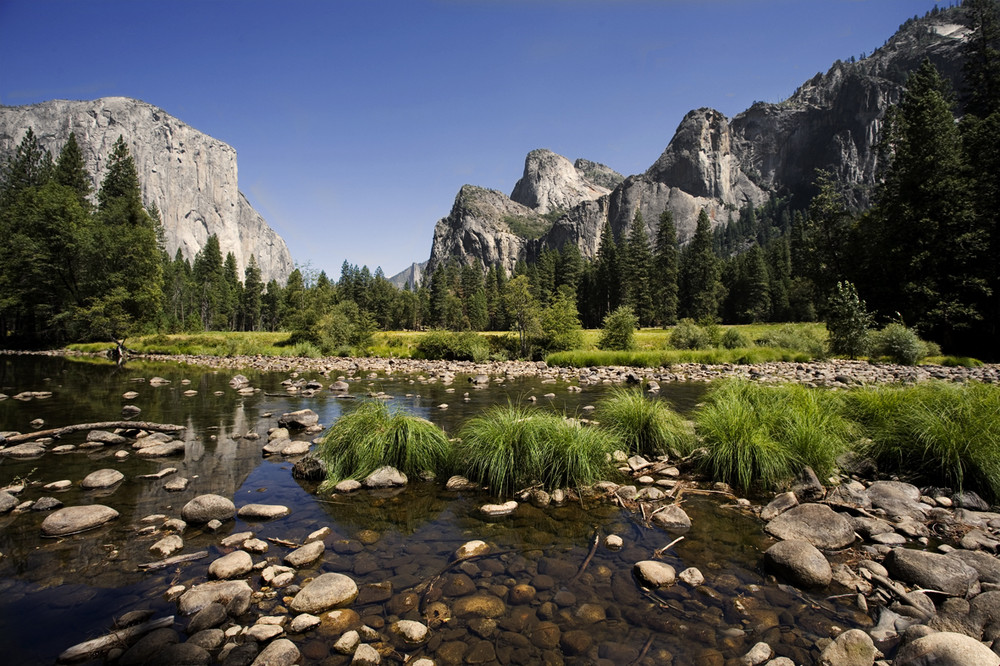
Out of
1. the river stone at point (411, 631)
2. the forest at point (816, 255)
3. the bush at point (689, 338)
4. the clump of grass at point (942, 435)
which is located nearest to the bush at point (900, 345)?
the forest at point (816, 255)

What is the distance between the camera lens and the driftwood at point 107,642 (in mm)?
3793

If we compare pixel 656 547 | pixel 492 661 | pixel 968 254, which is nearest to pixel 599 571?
pixel 656 547

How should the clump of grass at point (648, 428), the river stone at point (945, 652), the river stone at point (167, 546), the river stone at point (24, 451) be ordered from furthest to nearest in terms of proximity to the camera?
1. the river stone at point (24, 451)
2. the clump of grass at point (648, 428)
3. the river stone at point (167, 546)
4. the river stone at point (945, 652)

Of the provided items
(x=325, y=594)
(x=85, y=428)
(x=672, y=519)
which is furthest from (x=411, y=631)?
(x=85, y=428)

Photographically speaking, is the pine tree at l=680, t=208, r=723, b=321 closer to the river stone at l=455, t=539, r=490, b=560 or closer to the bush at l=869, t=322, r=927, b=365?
the bush at l=869, t=322, r=927, b=365

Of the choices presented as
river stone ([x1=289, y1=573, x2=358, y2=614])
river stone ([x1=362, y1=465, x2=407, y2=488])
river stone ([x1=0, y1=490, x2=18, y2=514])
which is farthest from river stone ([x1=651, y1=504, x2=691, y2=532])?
river stone ([x1=0, y1=490, x2=18, y2=514])

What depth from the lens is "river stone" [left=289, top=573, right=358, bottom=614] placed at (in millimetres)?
4562

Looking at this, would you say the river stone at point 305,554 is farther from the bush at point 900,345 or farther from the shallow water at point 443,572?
the bush at point 900,345

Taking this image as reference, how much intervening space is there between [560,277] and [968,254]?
73.4 metres

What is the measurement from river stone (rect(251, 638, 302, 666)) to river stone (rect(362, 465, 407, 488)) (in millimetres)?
4174

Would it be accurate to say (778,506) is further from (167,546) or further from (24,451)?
(24,451)

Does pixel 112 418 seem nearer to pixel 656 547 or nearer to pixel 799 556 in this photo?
pixel 656 547

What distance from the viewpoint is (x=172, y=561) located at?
5496 millimetres

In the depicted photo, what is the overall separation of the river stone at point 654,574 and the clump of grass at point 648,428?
13.9ft
